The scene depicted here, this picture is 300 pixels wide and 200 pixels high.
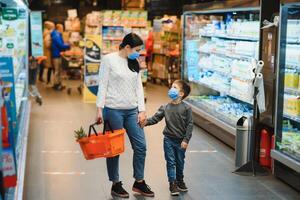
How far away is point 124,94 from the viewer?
6141mm

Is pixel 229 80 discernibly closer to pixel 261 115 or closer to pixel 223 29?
pixel 223 29

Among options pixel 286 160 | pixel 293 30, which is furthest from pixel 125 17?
pixel 286 160

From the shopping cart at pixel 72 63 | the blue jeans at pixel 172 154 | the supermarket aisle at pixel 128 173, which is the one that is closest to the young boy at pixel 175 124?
the blue jeans at pixel 172 154

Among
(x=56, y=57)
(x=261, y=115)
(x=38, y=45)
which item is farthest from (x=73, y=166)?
(x=56, y=57)

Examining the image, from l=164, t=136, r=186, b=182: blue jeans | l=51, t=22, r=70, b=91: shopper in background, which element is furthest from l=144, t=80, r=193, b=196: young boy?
l=51, t=22, r=70, b=91: shopper in background

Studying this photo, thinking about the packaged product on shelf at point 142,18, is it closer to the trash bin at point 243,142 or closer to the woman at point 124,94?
the trash bin at point 243,142

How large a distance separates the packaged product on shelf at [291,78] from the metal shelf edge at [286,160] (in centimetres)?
80

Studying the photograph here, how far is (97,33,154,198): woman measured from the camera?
6.13 meters

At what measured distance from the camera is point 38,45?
1184 centimetres

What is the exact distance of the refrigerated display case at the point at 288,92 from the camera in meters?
6.77

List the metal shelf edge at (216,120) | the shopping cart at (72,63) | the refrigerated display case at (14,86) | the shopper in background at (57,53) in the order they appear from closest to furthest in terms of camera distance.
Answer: the refrigerated display case at (14,86), the metal shelf edge at (216,120), the shopper in background at (57,53), the shopping cart at (72,63)

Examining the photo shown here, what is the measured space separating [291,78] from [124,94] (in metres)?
2.08

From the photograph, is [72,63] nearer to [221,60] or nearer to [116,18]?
[116,18]

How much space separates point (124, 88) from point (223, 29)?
429cm
